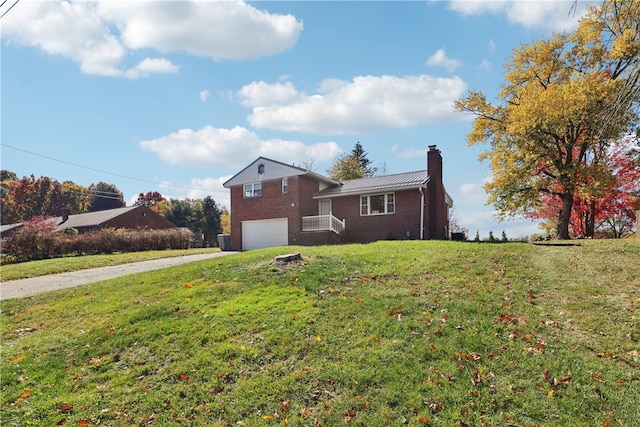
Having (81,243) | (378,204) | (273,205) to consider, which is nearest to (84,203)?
(81,243)

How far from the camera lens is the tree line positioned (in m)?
49.9

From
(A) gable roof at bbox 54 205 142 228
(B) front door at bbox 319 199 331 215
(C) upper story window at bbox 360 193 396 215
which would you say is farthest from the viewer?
(A) gable roof at bbox 54 205 142 228

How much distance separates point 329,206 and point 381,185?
148 inches

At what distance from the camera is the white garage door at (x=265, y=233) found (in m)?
24.4

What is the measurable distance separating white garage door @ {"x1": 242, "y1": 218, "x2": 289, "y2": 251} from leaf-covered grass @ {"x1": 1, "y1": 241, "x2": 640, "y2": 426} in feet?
49.1

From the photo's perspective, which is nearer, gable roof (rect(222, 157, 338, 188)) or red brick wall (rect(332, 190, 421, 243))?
red brick wall (rect(332, 190, 421, 243))

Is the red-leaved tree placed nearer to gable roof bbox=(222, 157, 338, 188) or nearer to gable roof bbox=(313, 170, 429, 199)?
gable roof bbox=(313, 170, 429, 199)

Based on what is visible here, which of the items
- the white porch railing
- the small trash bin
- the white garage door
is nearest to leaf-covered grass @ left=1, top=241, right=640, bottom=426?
the white porch railing

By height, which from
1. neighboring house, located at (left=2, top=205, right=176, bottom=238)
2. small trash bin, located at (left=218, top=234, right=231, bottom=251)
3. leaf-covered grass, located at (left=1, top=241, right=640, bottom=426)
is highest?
neighboring house, located at (left=2, top=205, right=176, bottom=238)

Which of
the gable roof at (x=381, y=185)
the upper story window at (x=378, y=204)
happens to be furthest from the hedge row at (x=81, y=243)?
the upper story window at (x=378, y=204)

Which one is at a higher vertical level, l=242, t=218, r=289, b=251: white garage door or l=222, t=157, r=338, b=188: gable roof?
l=222, t=157, r=338, b=188: gable roof

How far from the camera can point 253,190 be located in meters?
26.0

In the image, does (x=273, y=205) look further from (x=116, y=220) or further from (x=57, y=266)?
(x=116, y=220)

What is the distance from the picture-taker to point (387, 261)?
1035cm
